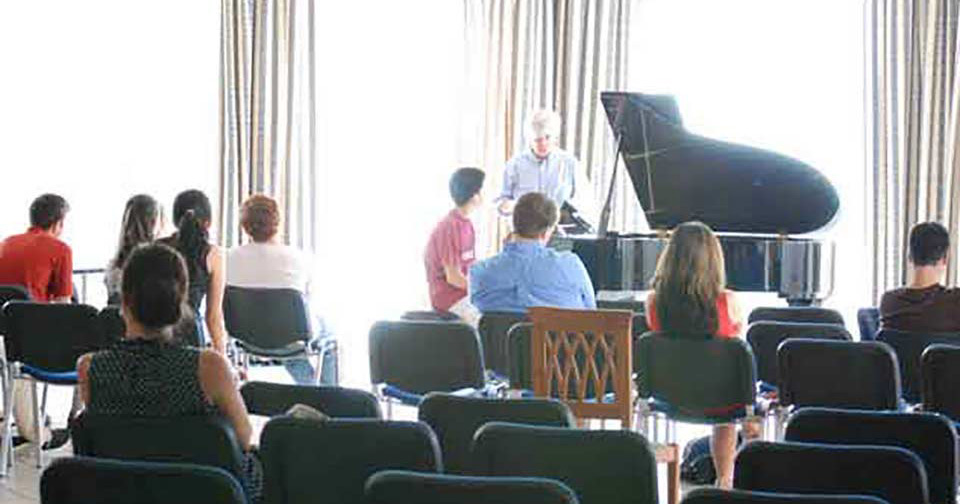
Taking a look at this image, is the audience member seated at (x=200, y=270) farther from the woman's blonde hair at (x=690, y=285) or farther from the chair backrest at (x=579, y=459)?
the chair backrest at (x=579, y=459)

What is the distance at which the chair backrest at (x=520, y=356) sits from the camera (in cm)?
578

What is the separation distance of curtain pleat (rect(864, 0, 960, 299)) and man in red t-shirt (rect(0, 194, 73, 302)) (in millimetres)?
4861

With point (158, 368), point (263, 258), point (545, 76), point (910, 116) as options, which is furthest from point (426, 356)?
point (545, 76)

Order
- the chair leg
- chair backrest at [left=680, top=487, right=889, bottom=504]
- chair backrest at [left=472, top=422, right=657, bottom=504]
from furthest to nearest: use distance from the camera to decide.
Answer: the chair leg < chair backrest at [left=472, top=422, right=657, bottom=504] < chair backrest at [left=680, top=487, right=889, bottom=504]

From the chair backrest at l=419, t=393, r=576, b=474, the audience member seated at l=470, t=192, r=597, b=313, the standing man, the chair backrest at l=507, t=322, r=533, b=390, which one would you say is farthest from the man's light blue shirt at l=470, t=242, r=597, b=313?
the standing man

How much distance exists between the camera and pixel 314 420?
3689mm

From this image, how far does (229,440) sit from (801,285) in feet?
14.8

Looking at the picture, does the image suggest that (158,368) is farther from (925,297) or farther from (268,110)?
(268,110)

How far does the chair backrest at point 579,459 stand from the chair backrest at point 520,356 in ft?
6.74

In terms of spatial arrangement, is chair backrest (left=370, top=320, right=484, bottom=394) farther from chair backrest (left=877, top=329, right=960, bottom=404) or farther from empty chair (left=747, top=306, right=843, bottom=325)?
chair backrest (left=877, top=329, right=960, bottom=404)

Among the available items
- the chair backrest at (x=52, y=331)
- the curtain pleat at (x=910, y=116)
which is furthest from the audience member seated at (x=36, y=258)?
the curtain pleat at (x=910, y=116)

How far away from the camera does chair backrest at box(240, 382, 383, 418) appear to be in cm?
410

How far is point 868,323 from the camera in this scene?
6473 millimetres

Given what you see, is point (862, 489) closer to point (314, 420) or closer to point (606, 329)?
point (314, 420)
